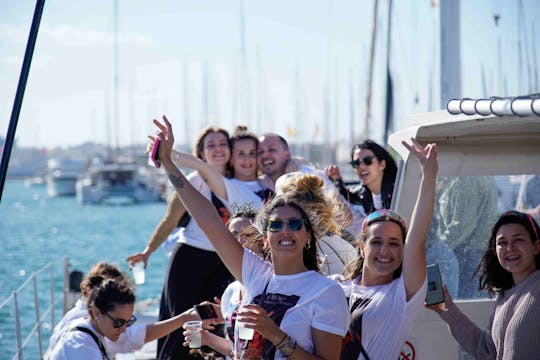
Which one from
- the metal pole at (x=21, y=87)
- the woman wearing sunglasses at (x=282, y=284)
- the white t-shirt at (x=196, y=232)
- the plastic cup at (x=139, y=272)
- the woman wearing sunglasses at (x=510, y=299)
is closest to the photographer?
the woman wearing sunglasses at (x=282, y=284)

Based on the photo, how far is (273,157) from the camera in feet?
23.1

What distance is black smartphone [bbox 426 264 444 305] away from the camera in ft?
15.2

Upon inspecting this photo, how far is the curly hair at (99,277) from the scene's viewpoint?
19.0 feet

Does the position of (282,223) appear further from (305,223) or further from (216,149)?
(216,149)

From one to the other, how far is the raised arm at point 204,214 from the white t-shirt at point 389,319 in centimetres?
64

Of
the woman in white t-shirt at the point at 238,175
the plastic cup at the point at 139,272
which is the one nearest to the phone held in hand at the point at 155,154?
the woman in white t-shirt at the point at 238,175

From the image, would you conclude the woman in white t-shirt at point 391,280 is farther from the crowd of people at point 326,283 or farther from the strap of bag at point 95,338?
the strap of bag at point 95,338

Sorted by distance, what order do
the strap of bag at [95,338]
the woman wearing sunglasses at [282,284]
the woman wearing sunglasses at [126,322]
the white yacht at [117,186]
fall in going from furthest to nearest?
the white yacht at [117,186], the woman wearing sunglasses at [126,322], the strap of bag at [95,338], the woman wearing sunglasses at [282,284]

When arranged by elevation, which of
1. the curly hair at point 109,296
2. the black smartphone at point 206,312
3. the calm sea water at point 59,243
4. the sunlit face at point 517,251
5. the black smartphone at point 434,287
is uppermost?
the sunlit face at point 517,251

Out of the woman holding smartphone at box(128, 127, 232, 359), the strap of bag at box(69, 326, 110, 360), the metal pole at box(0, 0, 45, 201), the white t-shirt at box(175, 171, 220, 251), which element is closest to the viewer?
the metal pole at box(0, 0, 45, 201)

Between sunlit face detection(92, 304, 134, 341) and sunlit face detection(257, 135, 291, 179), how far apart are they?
1.91 metres

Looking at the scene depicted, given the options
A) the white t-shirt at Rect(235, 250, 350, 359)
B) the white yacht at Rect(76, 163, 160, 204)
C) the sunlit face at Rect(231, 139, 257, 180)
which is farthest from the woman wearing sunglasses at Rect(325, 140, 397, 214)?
the white yacht at Rect(76, 163, 160, 204)

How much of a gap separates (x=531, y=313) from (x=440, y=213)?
1363 mm

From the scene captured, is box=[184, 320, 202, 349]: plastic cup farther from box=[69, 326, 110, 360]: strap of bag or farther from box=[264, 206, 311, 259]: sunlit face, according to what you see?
box=[69, 326, 110, 360]: strap of bag
